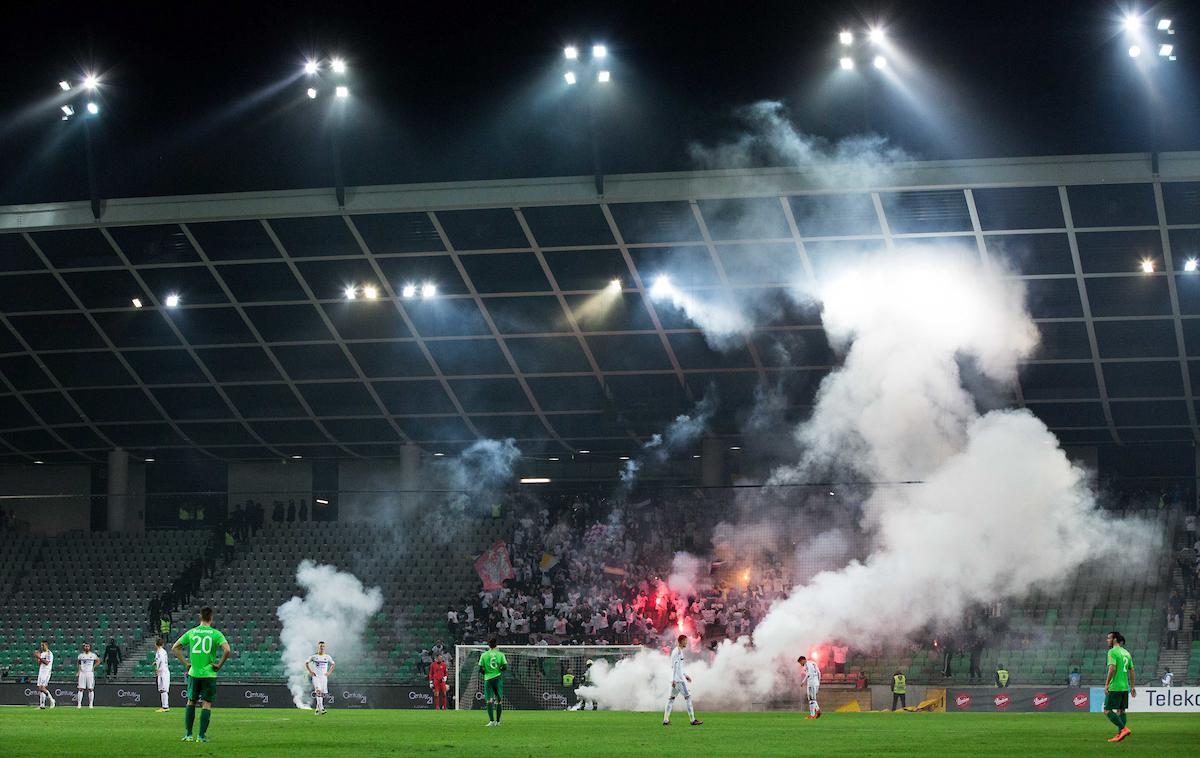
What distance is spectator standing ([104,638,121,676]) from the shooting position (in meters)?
48.7

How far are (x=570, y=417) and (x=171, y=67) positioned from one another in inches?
692

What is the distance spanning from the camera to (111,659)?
48.8 meters

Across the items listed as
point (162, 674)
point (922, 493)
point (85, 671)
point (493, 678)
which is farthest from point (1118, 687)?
point (85, 671)

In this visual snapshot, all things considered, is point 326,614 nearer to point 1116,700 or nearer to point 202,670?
point 202,670

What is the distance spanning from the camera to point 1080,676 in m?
41.7

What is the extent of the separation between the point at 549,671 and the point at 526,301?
1152 centimetres

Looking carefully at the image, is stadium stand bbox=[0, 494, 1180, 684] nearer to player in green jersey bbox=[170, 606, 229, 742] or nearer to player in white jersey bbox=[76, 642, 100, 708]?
player in white jersey bbox=[76, 642, 100, 708]

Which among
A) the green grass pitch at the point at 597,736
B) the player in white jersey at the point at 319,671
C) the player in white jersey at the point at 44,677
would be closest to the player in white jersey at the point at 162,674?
the player in white jersey at the point at 44,677

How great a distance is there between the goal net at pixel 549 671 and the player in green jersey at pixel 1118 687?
61.2ft

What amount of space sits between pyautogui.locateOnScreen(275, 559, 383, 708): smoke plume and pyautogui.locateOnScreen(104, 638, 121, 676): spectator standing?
5.38 metres

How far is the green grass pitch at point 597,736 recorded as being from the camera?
1925cm

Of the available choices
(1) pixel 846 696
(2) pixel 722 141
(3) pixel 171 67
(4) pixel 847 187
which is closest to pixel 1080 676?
(1) pixel 846 696

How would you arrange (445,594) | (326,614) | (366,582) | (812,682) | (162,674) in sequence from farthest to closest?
(366,582), (445,594), (326,614), (162,674), (812,682)

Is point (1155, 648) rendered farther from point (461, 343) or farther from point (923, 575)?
point (461, 343)
